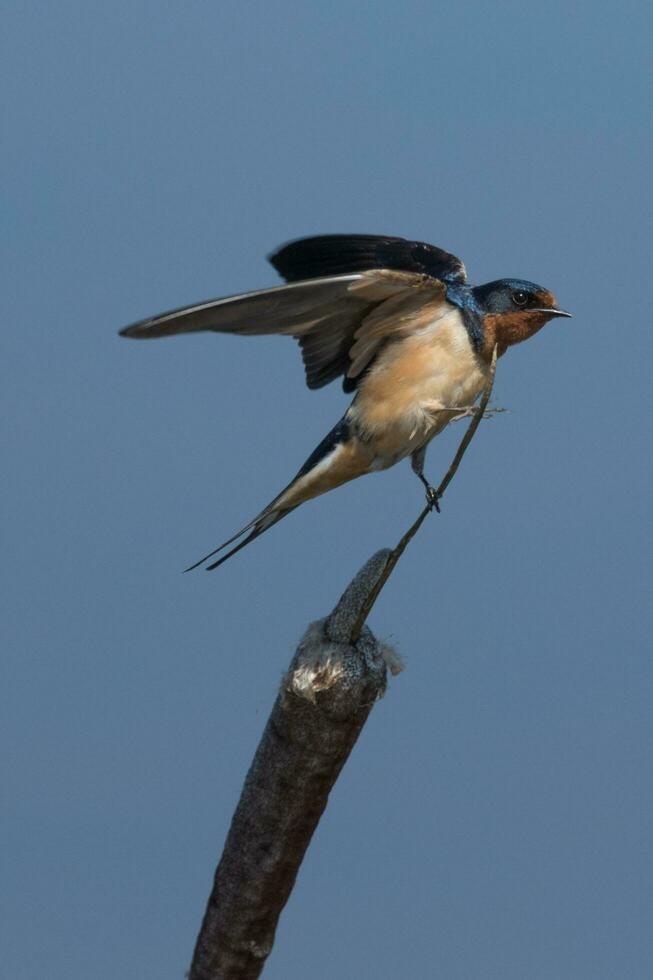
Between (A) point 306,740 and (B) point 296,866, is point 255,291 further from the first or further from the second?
(B) point 296,866

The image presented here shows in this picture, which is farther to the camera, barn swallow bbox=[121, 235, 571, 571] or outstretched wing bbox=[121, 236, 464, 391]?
barn swallow bbox=[121, 235, 571, 571]

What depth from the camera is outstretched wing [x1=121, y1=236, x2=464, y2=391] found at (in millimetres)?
4223

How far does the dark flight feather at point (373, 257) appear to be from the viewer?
5.02 metres

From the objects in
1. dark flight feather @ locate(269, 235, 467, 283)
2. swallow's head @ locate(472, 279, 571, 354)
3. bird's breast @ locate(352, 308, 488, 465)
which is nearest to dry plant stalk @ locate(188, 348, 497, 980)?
bird's breast @ locate(352, 308, 488, 465)

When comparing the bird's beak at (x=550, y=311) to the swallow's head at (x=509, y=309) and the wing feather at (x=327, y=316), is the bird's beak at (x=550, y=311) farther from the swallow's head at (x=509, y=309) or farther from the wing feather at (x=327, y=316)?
the wing feather at (x=327, y=316)

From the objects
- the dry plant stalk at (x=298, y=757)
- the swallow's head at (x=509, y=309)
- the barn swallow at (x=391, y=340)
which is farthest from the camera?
the swallow's head at (x=509, y=309)

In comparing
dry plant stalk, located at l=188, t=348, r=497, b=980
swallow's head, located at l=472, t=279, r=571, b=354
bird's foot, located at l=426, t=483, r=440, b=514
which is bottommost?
dry plant stalk, located at l=188, t=348, r=497, b=980

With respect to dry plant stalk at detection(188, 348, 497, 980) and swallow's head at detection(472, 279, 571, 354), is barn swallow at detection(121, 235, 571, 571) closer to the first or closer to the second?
swallow's head at detection(472, 279, 571, 354)

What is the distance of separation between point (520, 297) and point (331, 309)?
734mm

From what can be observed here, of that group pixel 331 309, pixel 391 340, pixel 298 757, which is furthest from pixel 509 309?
pixel 298 757

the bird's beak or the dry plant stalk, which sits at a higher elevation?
the bird's beak

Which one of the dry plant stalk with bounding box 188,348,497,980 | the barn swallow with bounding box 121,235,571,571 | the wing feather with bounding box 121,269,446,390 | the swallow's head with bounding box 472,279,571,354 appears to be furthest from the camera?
the swallow's head with bounding box 472,279,571,354

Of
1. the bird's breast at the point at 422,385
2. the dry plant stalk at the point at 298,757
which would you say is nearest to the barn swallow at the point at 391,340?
the bird's breast at the point at 422,385

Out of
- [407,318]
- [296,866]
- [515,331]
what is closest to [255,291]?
[407,318]
